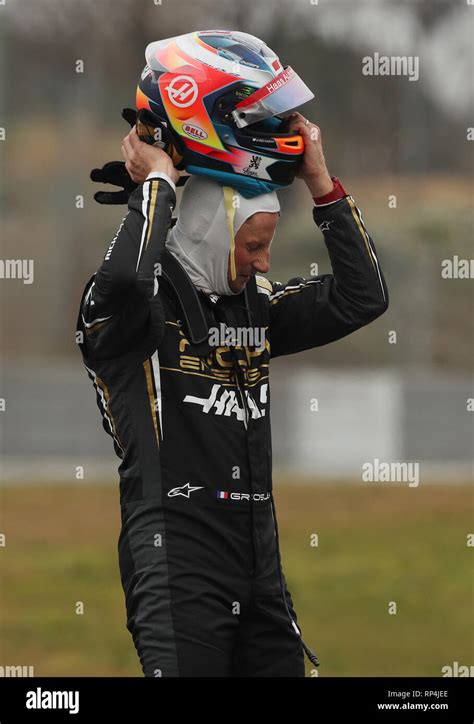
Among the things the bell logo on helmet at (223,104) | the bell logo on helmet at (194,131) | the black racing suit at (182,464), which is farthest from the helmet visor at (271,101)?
the black racing suit at (182,464)

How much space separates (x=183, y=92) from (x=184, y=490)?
1277 millimetres

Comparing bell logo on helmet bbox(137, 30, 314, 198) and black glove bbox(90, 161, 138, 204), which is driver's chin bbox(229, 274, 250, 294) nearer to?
bell logo on helmet bbox(137, 30, 314, 198)

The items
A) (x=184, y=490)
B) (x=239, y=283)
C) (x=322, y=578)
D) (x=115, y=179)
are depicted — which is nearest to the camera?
(x=184, y=490)

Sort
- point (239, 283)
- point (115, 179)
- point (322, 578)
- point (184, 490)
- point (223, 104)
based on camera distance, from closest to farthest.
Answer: point (184, 490)
point (223, 104)
point (239, 283)
point (115, 179)
point (322, 578)

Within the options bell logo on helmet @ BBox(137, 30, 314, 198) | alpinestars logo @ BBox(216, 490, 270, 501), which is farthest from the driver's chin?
alpinestars logo @ BBox(216, 490, 270, 501)

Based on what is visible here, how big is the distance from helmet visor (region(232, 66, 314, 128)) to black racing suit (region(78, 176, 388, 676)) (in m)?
0.36

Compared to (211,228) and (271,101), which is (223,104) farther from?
(211,228)

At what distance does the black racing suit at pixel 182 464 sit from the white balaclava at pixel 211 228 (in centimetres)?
6

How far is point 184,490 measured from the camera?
427 centimetres

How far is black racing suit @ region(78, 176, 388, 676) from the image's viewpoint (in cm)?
417

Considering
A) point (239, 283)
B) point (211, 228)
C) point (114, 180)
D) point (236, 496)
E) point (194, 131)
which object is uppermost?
point (194, 131)

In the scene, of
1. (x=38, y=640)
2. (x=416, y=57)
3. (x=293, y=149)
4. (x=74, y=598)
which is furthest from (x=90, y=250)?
(x=293, y=149)

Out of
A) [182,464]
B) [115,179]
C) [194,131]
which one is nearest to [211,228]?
[194,131]

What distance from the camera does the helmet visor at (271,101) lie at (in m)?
4.39
